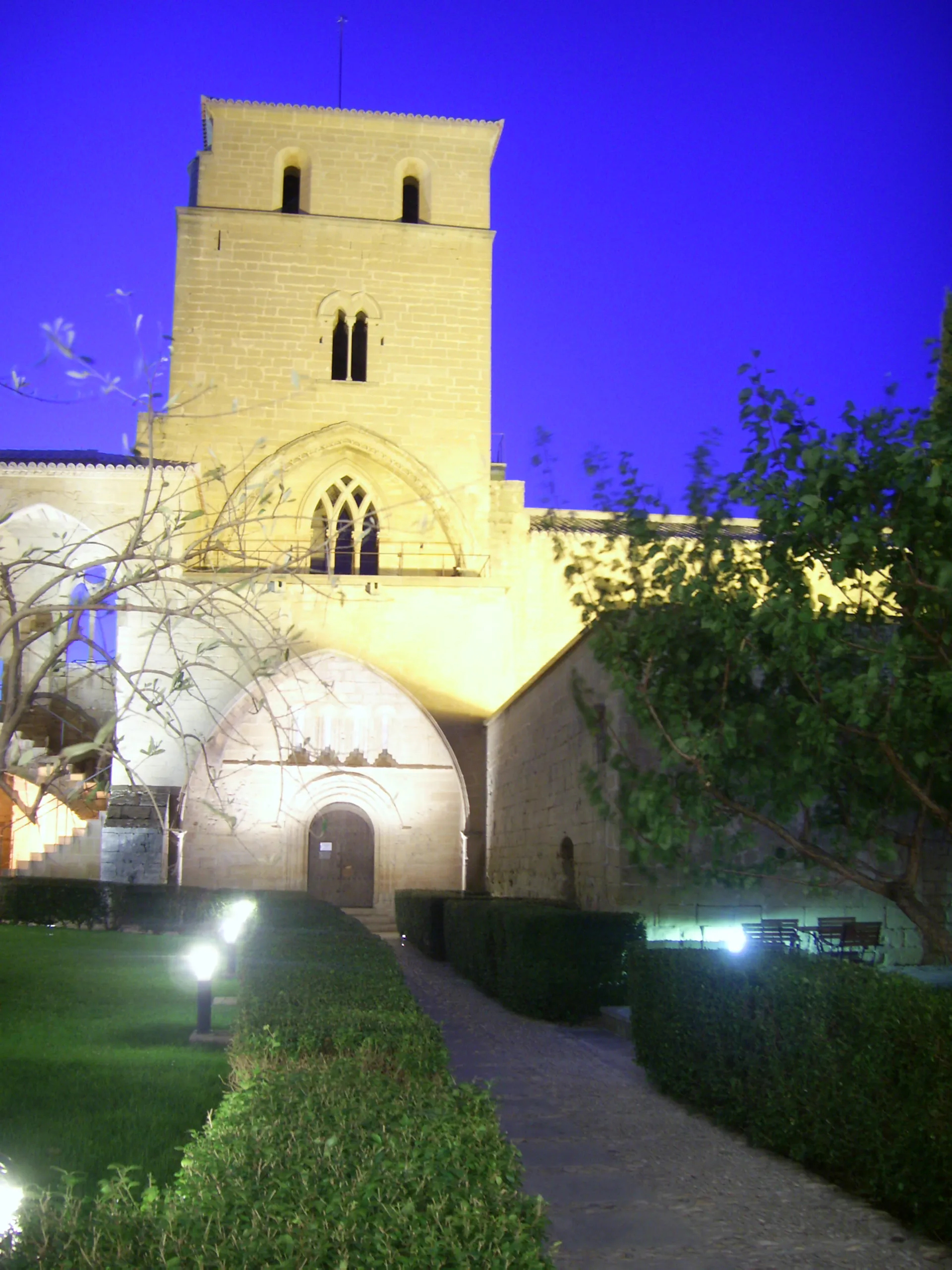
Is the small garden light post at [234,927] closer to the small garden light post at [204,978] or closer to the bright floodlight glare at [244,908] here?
the bright floodlight glare at [244,908]

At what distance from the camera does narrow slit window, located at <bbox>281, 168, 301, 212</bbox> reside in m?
26.3

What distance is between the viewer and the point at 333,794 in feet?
70.1

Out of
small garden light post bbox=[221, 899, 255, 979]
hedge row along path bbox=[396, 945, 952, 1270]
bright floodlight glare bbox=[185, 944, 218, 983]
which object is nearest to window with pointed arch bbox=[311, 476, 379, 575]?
small garden light post bbox=[221, 899, 255, 979]

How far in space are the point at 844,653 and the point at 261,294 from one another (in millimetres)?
20515

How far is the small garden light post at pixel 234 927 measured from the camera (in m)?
10.8

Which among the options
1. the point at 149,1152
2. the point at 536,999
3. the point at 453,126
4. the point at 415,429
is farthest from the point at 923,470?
the point at 453,126

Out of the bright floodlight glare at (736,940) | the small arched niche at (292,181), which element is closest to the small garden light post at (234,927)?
the bright floodlight glare at (736,940)

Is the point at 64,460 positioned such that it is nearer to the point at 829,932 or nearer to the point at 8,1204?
the point at 829,932

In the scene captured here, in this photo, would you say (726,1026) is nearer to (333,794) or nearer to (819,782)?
(819,782)

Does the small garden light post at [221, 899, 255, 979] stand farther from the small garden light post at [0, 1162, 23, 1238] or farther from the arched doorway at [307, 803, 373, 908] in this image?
the small garden light post at [0, 1162, 23, 1238]

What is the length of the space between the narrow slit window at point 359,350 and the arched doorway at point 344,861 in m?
9.52

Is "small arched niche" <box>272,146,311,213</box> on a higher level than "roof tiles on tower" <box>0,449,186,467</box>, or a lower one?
higher

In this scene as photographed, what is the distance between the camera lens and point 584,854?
43.8 ft

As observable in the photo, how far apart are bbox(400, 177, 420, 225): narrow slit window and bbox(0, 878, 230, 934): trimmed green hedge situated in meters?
16.6
